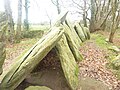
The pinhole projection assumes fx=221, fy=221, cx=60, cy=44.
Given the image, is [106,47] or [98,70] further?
[106,47]

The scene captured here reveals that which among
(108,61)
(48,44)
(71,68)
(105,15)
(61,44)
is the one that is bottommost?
(105,15)

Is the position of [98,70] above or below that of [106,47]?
above

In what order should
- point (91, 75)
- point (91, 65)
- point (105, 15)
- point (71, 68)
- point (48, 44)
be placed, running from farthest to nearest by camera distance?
point (105, 15), point (91, 65), point (91, 75), point (71, 68), point (48, 44)

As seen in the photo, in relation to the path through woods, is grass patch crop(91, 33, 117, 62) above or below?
below

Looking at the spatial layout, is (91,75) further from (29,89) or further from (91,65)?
(29,89)

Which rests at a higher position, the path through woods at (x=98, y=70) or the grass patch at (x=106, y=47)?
the path through woods at (x=98, y=70)

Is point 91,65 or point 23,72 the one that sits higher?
point 23,72

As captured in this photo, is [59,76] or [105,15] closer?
[59,76]

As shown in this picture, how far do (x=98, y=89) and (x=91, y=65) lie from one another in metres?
2.17

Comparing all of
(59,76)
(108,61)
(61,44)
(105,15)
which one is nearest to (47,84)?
(59,76)

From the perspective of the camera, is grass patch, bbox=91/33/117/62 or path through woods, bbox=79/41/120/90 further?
grass patch, bbox=91/33/117/62

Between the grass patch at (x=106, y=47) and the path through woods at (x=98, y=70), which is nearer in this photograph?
the path through woods at (x=98, y=70)

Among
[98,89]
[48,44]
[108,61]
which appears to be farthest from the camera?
[108,61]

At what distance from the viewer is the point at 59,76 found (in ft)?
25.5
